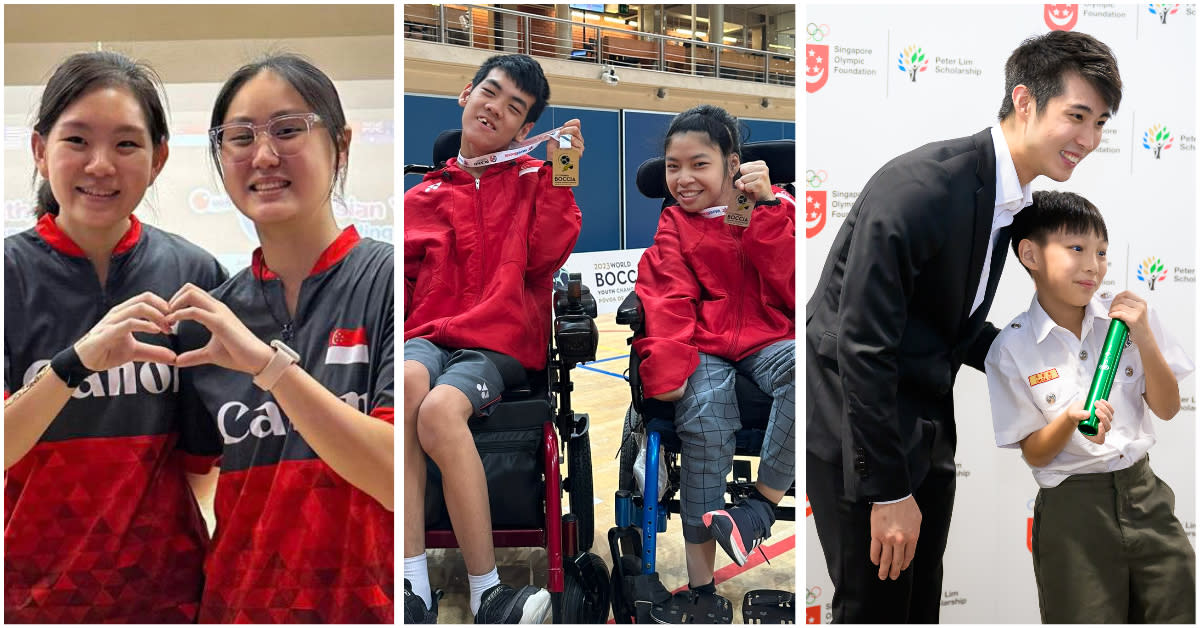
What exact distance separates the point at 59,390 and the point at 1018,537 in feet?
7.49

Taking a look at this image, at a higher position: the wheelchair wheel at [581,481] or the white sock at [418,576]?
the wheelchair wheel at [581,481]

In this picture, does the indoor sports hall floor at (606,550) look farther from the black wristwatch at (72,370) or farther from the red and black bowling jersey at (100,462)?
the black wristwatch at (72,370)

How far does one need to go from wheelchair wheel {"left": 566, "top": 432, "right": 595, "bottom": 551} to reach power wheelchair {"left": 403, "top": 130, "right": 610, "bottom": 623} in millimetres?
111

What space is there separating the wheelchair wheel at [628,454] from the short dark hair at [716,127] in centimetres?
78

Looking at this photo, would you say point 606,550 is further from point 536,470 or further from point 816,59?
point 816,59

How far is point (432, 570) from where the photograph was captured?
2.31 metres

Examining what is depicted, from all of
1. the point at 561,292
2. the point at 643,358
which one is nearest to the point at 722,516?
the point at 643,358

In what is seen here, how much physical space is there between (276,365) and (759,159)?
4.47 feet

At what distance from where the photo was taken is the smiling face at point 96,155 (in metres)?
1.50

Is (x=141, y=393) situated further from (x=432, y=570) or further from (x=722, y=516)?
(x=722, y=516)

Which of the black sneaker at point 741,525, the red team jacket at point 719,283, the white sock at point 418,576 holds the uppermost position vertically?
the red team jacket at point 719,283

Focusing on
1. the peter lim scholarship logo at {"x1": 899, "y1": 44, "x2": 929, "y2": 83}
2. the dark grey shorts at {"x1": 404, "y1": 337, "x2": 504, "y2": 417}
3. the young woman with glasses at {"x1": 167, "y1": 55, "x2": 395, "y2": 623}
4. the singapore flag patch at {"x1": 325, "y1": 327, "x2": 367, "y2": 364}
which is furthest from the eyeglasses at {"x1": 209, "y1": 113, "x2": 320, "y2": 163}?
the peter lim scholarship logo at {"x1": 899, "y1": 44, "x2": 929, "y2": 83}

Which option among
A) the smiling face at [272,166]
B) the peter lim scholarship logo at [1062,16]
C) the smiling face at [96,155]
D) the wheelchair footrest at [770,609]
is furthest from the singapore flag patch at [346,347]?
the peter lim scholarship logo at [1062,16]

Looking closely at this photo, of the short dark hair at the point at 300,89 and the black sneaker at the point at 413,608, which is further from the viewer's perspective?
the black sneaker at the point at 413,608
